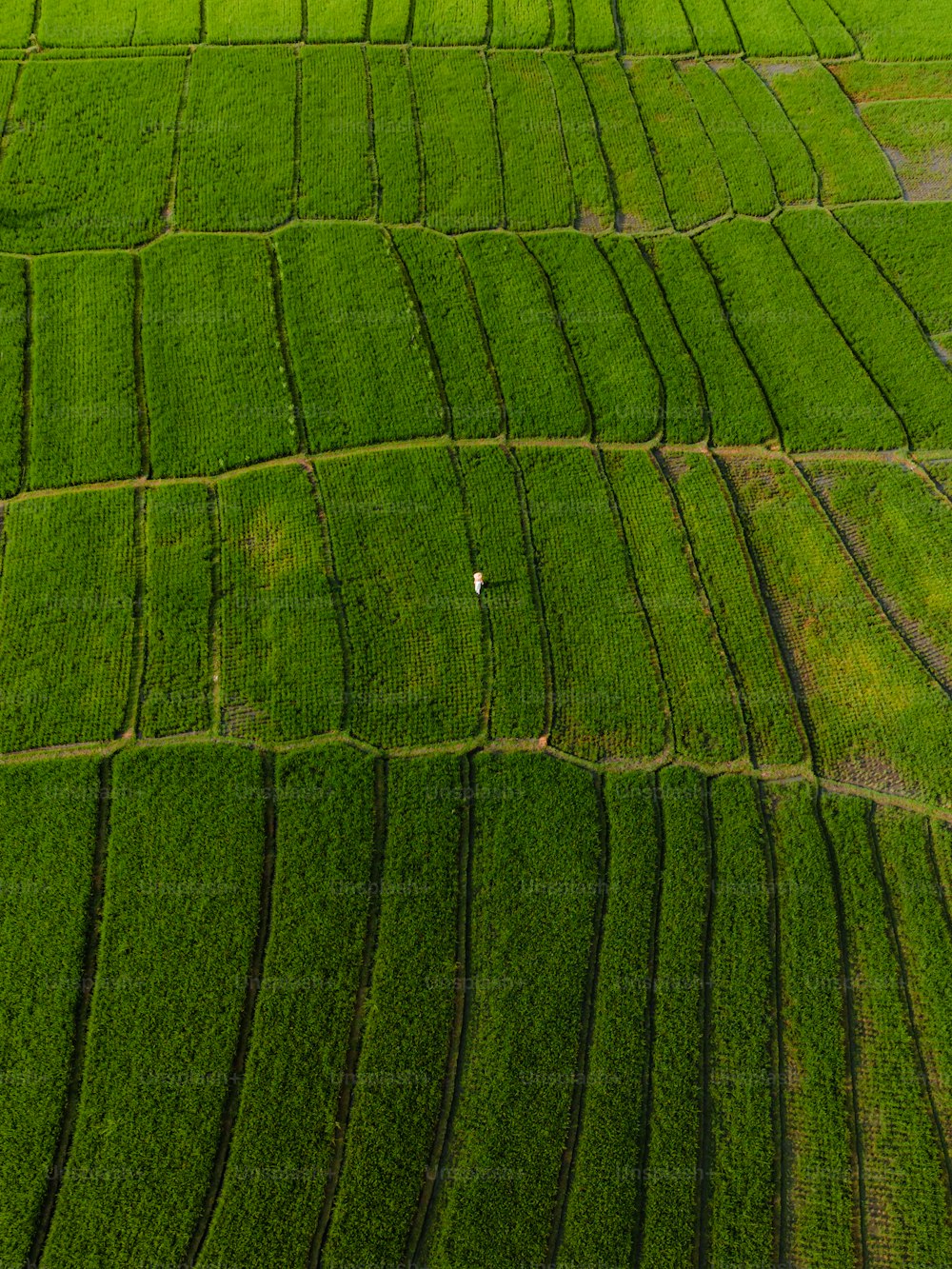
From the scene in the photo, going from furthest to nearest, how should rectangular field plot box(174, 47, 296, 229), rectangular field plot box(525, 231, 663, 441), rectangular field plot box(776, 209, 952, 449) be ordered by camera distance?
rectangular field plot box(174, 47, 296, 229) → rectangular field plot box(776, 209, 952, 449) → rectangular field plot box(525, 231, 663, 441)

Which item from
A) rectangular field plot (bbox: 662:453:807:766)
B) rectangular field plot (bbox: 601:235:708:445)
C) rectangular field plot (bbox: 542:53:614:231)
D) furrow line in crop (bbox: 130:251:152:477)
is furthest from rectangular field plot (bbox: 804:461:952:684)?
furrow line in crop (bbox: 130:251:152:477)

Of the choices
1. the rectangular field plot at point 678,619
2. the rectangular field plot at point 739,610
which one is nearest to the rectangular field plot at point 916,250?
the rectangular field plot at point 739,610

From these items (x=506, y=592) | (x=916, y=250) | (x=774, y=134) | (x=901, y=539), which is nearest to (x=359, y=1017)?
(x=506, y=592)

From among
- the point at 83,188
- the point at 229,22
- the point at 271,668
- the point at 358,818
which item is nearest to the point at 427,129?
the point at 229,22

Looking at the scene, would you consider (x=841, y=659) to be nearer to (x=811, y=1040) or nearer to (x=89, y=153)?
(x=811, y=1040)

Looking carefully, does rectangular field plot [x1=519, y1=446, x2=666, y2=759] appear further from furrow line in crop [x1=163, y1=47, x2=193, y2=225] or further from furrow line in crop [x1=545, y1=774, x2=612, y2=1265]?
furrow line in crop [x1=163, y1=47, x2=193, y2=225]

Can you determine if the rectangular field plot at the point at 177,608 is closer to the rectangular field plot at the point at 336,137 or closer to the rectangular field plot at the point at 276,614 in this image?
the rectangular field plot at the point at 276,614

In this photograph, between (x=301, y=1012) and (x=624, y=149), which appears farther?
(x=624, y=149)
